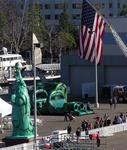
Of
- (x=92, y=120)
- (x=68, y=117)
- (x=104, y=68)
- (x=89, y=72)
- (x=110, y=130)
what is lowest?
(x=92, y=120)

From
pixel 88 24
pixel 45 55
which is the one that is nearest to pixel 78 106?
pixel 88 24

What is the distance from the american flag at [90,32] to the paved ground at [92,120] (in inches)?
205

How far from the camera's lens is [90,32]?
60531mm

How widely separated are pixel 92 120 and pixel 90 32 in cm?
1069

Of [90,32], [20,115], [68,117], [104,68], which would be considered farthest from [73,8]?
[20,115]

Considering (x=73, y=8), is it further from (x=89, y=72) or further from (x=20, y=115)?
(x=20, y=115)

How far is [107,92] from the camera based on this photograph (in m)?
73.1

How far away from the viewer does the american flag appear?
60469 mm

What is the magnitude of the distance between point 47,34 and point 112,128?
272 ft

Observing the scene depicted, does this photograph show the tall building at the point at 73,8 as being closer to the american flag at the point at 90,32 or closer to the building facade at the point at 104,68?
the building facade at the point at 104,68

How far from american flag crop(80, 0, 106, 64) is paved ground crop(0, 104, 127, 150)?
520 centimetres

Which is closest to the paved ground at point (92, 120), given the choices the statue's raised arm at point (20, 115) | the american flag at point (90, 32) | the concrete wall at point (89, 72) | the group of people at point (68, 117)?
the group of people at point (68, 117)

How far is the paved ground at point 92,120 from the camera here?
39781mm

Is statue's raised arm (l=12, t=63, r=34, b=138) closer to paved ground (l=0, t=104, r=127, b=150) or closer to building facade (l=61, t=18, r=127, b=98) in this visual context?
paved ground (l=0, t=104, r=127, b=150)
